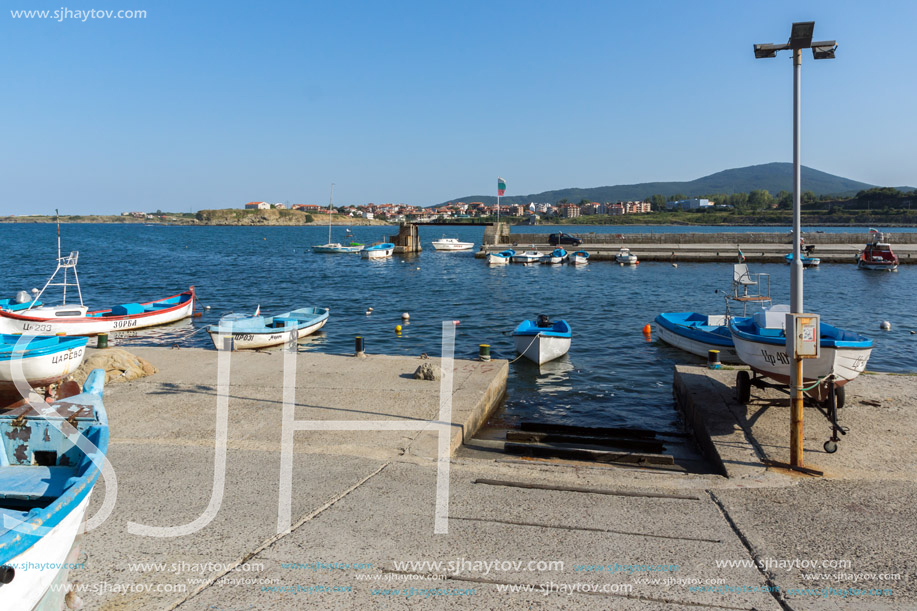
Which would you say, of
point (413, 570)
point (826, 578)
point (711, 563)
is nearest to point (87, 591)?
point (413, 570)

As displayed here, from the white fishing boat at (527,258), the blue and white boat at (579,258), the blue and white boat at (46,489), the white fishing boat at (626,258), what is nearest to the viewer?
the blue and white boat at (46,489)

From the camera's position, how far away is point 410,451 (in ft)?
25.5

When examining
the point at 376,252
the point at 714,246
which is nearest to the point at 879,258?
the point at 714,246

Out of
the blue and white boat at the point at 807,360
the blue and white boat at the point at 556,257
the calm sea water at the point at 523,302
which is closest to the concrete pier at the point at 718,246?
the calm sea water at the point at 523,302

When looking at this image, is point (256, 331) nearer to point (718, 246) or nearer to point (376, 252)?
point (376, 252)

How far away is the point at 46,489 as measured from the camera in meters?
4.79

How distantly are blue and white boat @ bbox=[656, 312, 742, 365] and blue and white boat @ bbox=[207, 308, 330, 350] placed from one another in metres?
12.8

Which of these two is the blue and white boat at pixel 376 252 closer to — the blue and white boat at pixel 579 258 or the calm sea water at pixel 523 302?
the calm sea water at pixel 523 302

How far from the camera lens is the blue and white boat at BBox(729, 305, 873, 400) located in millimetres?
8547

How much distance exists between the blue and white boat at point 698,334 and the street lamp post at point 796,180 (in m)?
11.1

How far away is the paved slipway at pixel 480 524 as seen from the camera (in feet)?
15.0

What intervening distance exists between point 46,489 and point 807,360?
9.03 meters

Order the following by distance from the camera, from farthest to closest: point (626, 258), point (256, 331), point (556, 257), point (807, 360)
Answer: point (556, 257) → point (626, 258) → point (256, 331) → point (807, 360)

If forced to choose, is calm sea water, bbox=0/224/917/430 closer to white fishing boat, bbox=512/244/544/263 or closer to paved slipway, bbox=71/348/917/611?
white fishing boat, bbox=512/244/544/263
